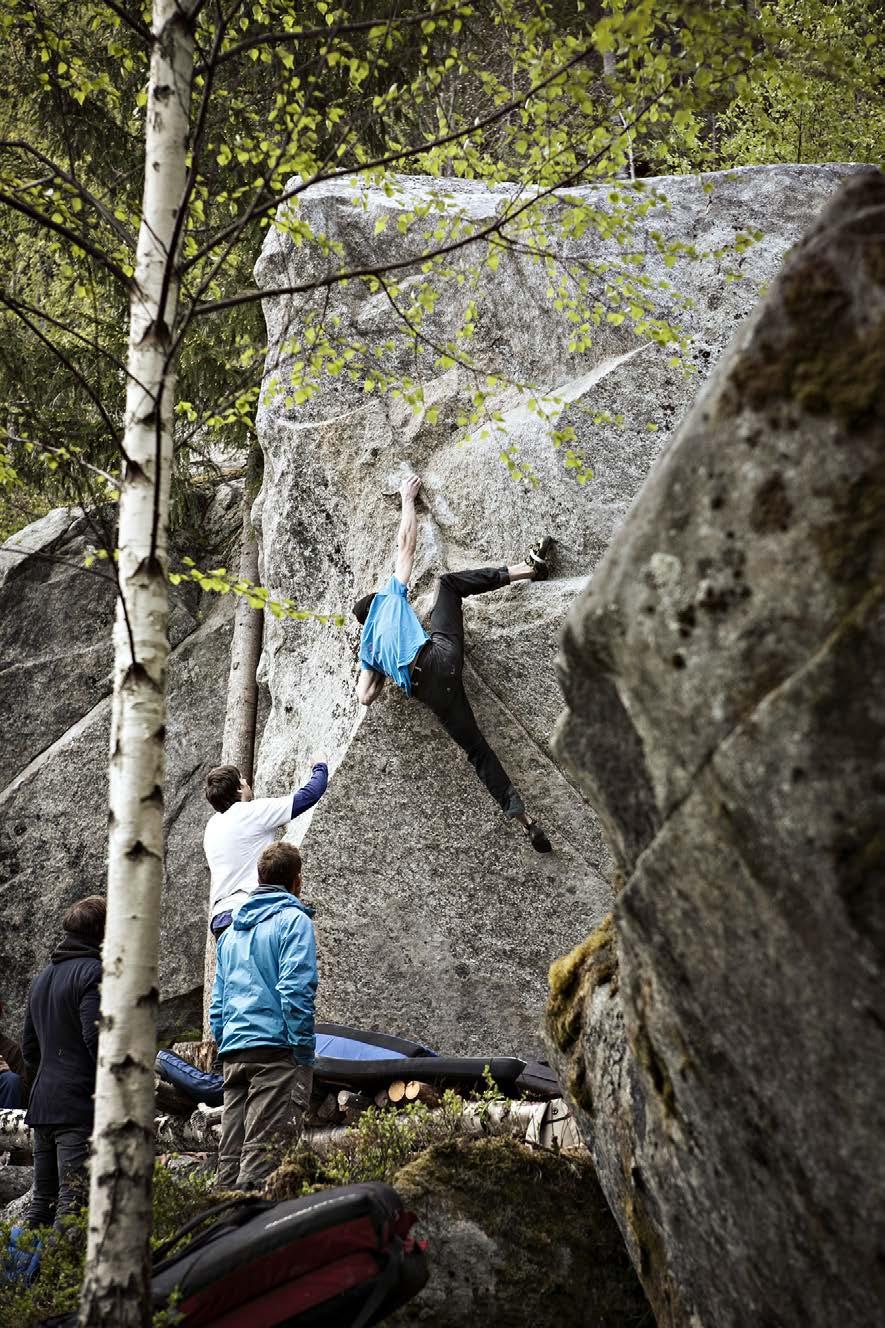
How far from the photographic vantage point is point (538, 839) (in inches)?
386

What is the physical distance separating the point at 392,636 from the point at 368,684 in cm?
62

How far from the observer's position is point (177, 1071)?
31.3ft

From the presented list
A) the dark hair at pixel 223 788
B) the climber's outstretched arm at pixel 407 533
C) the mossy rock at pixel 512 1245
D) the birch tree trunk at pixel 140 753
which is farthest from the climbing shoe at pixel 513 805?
the birch tree trunk at pixel 140 753

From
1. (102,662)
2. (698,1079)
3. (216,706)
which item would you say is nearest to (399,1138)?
(698,1079)

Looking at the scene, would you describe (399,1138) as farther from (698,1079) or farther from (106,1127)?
(698,1079)

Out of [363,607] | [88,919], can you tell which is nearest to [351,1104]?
[88,919]

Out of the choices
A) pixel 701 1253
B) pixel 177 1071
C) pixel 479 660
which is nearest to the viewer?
pixel 701 1253

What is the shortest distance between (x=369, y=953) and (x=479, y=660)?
2.88 m

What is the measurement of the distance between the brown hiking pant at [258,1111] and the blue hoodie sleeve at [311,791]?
2178mm

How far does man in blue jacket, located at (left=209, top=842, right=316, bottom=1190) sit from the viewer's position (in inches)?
271

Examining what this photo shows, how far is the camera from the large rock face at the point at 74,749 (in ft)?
48.3

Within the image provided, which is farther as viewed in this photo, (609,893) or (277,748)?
(277,748)

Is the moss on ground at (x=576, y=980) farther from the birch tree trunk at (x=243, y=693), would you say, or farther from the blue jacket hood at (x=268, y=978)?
the birch tree trunk at (x=243, y=693)

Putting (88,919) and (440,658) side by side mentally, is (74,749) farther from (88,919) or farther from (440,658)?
(88,919)
